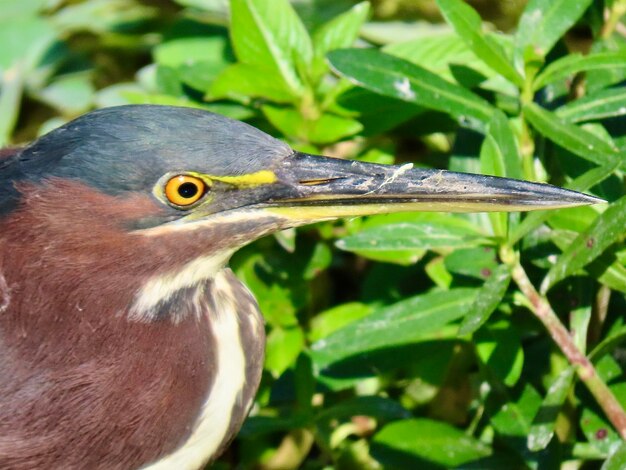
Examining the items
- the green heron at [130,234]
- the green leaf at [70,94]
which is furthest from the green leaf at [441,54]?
the green leaf at [70,94]

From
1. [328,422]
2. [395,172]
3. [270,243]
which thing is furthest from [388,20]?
[395,172]

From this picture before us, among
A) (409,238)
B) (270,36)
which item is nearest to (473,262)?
(409,238)

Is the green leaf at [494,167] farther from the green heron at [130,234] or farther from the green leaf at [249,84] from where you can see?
the green leaf at [249,84]

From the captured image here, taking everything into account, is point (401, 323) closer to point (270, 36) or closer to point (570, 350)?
point (570, 350)

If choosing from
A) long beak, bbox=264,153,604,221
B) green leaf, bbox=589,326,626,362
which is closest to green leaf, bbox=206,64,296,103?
long beak, bbox=264,153,604,221

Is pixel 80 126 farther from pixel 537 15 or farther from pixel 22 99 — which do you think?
pixel 22 99
